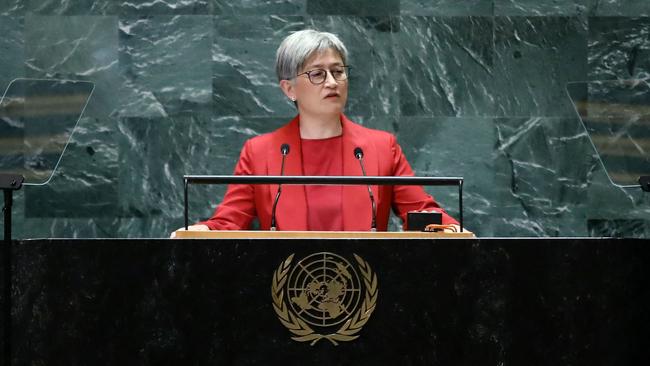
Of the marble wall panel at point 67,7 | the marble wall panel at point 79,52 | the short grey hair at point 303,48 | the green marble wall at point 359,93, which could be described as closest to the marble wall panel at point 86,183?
the green marble wall at point 359,93

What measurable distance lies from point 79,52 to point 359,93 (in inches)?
64.6

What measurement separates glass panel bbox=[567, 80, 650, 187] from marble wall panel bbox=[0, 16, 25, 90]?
320cm

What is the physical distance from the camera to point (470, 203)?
5.43 m

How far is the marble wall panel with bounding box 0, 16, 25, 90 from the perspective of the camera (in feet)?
17.7

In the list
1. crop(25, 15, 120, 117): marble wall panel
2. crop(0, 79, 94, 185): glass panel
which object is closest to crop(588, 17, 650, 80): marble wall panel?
crop(25, 15, 120, 117): marble wall panel

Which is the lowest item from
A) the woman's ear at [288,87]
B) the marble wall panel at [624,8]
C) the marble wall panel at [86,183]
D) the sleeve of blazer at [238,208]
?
the sleeve of blazer at [238,208]

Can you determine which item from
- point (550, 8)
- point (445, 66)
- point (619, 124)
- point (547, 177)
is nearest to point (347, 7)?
point (445, 66)

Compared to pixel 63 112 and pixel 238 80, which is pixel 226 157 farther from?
pixel 63 112

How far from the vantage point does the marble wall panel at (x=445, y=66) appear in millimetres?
5457

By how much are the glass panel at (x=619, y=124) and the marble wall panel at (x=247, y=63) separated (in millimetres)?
1989
